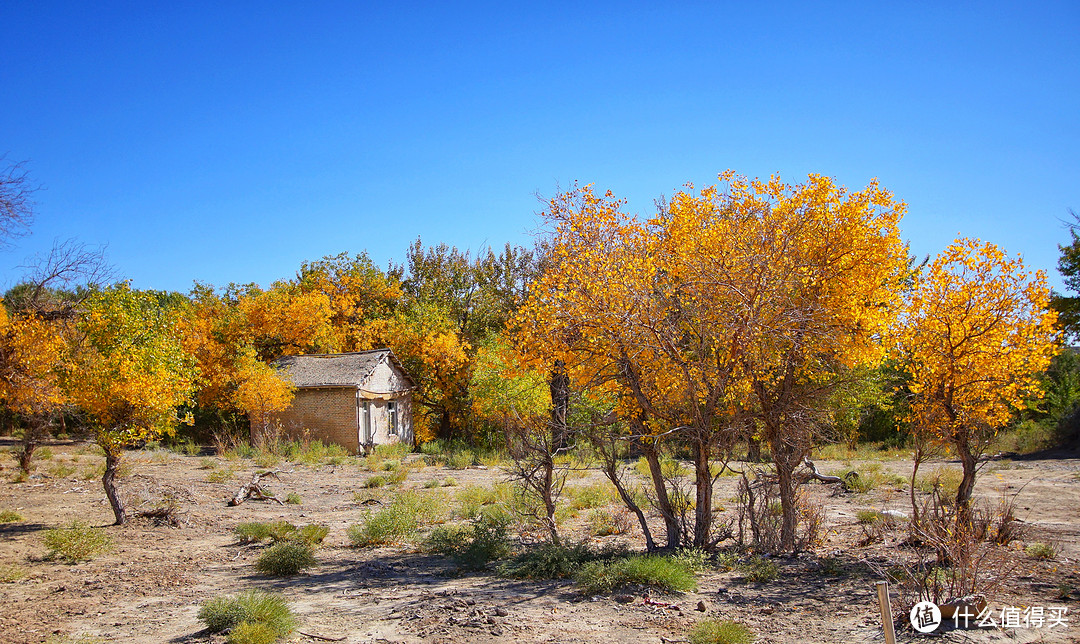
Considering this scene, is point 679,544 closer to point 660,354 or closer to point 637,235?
point 660,354

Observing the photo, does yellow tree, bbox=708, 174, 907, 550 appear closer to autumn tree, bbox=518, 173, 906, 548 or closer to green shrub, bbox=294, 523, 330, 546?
autumn tree, bbox=518, 173, 906, 548

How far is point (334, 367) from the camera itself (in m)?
29.6

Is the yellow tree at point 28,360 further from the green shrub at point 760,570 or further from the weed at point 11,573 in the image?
the green shrub at point 760,570

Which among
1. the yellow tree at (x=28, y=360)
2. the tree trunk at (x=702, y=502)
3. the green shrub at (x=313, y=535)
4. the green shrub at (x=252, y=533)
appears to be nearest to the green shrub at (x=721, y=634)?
the tree trunk at (x=702, y=502)

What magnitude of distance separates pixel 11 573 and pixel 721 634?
9545mm

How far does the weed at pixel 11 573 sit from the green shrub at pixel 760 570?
994cm

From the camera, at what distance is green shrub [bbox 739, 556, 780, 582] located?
8320 mm

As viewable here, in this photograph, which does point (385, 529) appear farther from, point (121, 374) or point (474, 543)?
point (121, 374)

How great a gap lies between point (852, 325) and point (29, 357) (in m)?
17.7

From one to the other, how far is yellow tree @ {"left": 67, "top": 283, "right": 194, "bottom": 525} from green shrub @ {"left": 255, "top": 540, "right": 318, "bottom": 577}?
14.5 ft

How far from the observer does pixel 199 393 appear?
3002 cm

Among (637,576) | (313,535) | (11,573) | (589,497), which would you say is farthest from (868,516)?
(11,573)

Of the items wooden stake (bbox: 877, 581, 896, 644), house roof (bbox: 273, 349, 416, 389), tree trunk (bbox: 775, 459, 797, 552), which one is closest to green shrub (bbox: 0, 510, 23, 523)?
tree trunk (bbox: 775, 459, 797, 552)

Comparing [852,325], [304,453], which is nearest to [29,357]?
[304,453]
